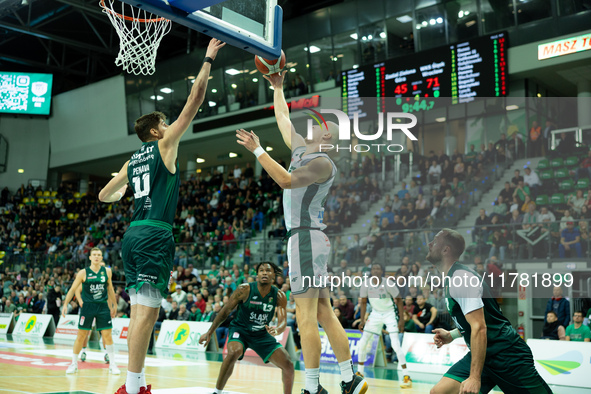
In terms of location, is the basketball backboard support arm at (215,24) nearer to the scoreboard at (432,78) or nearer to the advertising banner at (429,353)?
the advertising banner at (429,353)

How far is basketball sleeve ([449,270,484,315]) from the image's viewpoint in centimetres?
392

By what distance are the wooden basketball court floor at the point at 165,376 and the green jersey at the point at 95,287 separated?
3.77 feet

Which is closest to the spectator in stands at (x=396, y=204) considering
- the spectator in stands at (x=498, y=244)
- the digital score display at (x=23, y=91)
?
the spectator in stands at (x=498, y=244)

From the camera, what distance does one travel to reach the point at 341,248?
604 inches

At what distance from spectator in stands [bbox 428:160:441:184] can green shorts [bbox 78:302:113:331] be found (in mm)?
10165

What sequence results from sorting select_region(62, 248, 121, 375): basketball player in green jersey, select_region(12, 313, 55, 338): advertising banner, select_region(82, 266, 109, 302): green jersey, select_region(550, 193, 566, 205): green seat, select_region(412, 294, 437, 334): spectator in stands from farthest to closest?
select_region(12, 313, 55, 338): advertising banner < select_region(550, 193, 566, 205): green seat < select_region(412, 294, 437, 334): spectator in stands < select_region(82, 266, 109, 302): green jersey < select_region(62, 248, 121, 375): basketball player in green jersey

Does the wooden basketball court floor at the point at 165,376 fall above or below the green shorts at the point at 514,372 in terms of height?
below

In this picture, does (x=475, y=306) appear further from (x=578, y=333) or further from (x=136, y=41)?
(x=578, y=333)

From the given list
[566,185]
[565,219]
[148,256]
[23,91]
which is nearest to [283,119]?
[148,256]

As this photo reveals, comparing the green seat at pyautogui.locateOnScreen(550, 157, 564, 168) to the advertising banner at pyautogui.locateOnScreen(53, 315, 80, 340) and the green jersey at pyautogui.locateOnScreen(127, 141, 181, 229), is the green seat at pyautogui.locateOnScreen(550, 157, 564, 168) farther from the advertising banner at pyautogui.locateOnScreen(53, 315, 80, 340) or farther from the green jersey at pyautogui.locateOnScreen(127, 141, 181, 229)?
the advertising banner at pyautogui.locateOnScreen(53, 315, 80, 340)

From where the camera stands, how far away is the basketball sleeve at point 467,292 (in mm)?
3918

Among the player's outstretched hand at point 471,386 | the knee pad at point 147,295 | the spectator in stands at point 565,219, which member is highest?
the spectator in stands at point 565,219

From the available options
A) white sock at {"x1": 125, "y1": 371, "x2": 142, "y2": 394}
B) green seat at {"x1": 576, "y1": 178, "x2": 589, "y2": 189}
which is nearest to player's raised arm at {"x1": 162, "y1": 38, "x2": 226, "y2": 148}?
white sock at {"x1": 125, "y1": 371, "x2": 142, "y2": 394}

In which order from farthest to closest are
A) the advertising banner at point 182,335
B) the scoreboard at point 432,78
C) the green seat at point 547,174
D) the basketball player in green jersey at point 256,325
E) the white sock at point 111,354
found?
the scoreboard at point 432,78
the green seat at point 547,174
the advertising banner at point 182,335
the white sock at point 111,354
the basketball player in green jersey at point 256,325
